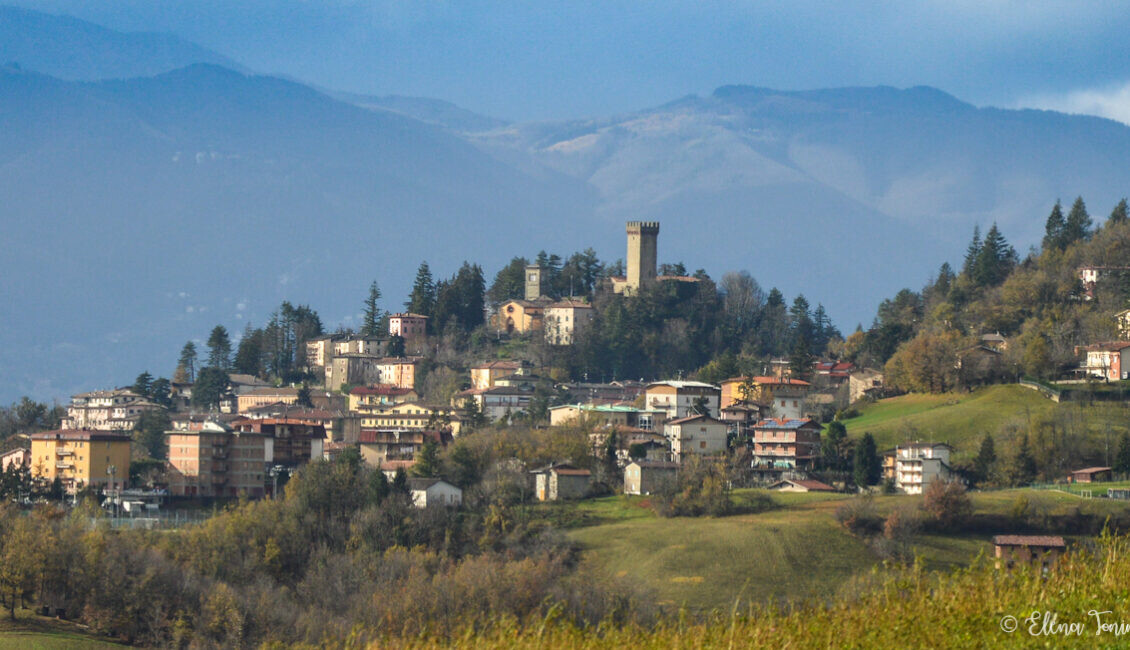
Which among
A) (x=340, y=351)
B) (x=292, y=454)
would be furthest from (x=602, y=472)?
(x=340, y=351)

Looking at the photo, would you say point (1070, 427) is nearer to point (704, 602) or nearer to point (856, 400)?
point (856, 400)

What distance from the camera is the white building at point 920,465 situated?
65312 mm

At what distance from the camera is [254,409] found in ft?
310

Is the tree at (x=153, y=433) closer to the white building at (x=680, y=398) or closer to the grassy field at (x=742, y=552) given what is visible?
the white building at (x=680, y=398)

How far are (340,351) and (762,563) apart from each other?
2217 inches

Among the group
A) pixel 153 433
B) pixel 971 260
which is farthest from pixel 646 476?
pixel 971 260

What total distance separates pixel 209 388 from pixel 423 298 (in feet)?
50.8

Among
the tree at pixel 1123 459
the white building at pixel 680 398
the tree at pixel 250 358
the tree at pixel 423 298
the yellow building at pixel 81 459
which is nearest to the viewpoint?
the tree at pixel 1123 459

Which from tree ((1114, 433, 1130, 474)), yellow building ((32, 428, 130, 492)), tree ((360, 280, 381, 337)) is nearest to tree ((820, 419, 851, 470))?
tree ((1114, 433, 1130, 474))

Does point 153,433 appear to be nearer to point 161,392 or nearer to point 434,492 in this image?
point 161,392

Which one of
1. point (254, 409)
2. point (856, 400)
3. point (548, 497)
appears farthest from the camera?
point (254, 409)

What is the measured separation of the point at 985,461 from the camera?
6569 centimetres

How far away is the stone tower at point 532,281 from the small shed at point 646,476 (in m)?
46.1

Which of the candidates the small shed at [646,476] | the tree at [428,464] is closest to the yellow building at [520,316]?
the tree at [428,464]
